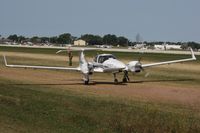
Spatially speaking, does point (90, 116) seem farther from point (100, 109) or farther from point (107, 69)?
Answer: point (107, 69)

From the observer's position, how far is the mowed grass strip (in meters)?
17.3

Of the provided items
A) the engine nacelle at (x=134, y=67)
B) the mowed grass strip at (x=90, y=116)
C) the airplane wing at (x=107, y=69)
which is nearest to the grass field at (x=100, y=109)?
the mowed grass strip at (x=90, y=116)

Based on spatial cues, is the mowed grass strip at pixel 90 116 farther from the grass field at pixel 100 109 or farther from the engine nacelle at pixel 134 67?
the engine nacelle at pixel 134 67

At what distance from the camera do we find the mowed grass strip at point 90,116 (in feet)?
56.9

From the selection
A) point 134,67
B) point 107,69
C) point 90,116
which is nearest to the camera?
point 90,116

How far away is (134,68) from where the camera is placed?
35875 millimetres

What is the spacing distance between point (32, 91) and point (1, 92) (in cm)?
203

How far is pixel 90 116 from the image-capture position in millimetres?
19812

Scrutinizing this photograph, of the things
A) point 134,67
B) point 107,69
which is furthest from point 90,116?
point 134,67

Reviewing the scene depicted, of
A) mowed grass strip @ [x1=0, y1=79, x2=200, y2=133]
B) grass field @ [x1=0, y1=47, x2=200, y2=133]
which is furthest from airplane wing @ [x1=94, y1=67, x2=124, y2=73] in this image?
mowed grass strip @ [x1=0, y1=79, x2=200, y2=133]

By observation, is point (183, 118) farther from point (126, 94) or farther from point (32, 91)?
point (32, 91)

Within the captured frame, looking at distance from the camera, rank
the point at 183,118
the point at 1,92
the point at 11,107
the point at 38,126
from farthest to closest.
Result: the point at 1,92
the point at 11,107
the point at 183,118
the point at 38,126

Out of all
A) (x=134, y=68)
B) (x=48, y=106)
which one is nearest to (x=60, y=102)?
(x=48, y=106)

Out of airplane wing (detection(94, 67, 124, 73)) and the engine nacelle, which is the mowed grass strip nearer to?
airplane wing (detection(94, 67, 124, 73))
